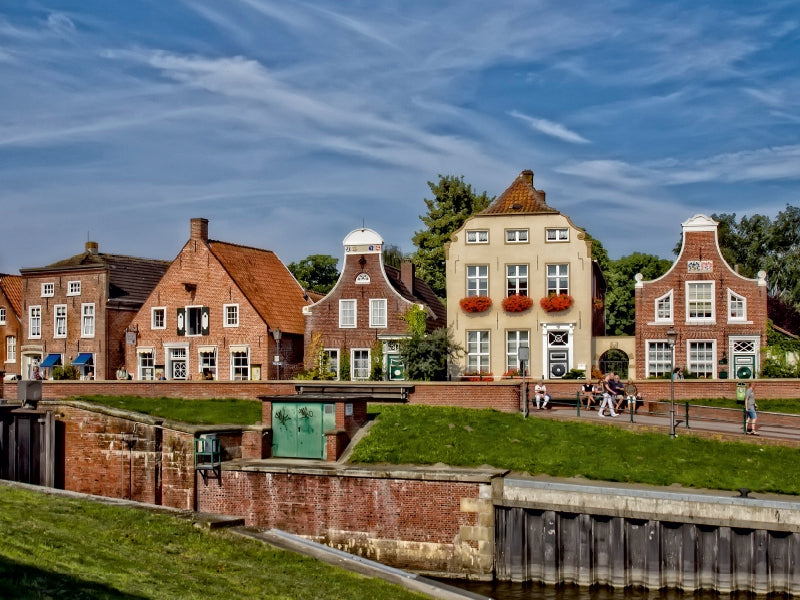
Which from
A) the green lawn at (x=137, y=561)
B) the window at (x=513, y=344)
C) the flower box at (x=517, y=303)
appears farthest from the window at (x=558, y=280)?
the green lawn at (x=137, y=561)

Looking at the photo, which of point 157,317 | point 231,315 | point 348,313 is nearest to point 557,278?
point 348,313

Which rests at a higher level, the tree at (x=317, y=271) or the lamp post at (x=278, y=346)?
the tree at (x=317, y=271)

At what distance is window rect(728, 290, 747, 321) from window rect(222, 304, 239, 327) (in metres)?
22.7

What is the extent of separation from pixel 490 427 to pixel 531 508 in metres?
6.49

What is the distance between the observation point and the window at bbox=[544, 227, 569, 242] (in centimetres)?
4500

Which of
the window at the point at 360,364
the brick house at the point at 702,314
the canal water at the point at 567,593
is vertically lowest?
the canal water at the point at 567,593

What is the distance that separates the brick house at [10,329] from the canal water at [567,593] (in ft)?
125

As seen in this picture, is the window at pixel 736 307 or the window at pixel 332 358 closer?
the window at pixel 736 307

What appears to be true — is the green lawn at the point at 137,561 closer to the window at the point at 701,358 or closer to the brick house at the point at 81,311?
the window at the point at 701,358

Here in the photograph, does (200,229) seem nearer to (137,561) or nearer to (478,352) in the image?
(478,352)

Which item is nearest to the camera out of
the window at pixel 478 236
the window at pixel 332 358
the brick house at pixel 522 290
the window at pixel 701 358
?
the window at pixel 701 358

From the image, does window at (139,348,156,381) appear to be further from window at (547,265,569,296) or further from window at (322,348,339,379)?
window at (547,265,569,296)

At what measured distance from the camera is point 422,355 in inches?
1634

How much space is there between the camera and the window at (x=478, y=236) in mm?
45812
